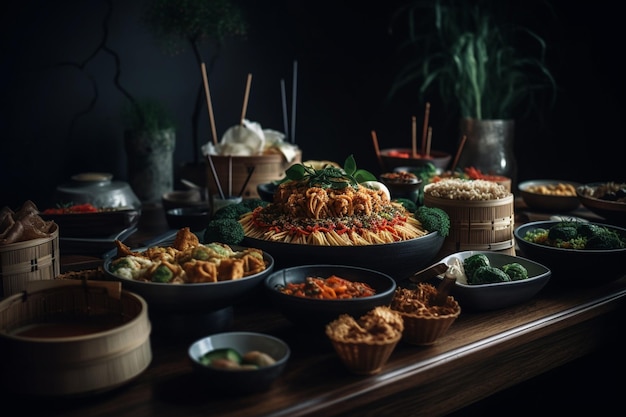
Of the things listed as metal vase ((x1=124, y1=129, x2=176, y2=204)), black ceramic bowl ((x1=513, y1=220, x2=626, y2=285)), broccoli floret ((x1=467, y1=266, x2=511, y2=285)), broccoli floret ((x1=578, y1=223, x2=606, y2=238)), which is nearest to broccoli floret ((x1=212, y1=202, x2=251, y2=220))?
broccoli floret ((x1=467, y1=266, x2=511, y2=285))

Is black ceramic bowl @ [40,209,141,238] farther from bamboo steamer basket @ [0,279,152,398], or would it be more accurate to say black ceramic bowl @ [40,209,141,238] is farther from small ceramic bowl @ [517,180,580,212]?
small ceramic bowl @ [517,180,580,212]

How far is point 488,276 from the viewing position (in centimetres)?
202

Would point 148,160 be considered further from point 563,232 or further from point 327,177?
point 563,232

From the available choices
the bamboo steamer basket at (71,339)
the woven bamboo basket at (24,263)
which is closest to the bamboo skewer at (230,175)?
the woven bamboo basket at (24,263)

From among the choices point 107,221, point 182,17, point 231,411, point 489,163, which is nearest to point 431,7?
point 489,163

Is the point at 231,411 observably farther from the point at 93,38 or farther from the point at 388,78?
the point at 388,78

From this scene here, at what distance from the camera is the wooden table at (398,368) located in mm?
1442

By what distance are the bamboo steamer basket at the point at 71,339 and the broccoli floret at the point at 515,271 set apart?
109cm

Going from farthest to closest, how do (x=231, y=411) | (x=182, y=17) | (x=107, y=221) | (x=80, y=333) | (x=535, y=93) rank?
(x=535, y=93) < (x=182, y=17) < (x=107, y=221) < (x=80, y=333) < (x=231, y=411)

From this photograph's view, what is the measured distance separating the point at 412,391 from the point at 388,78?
3.55m

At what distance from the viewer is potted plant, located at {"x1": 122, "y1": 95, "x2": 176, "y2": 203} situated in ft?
11.6

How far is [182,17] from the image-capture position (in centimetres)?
354

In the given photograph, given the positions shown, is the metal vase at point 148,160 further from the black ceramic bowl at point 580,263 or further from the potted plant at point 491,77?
the black ceramic bowl at point 580,263

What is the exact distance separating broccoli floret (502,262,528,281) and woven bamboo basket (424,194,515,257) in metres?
0.32
